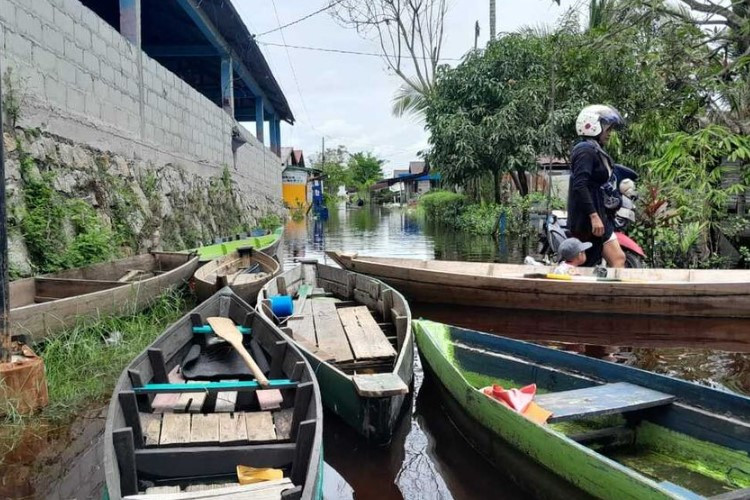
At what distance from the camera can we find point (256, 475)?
247cm

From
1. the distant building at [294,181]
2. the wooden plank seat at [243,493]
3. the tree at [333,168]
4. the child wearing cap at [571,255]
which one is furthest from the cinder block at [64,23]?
the tree at [333,168]

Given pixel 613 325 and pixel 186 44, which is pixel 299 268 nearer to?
pixel 613 325

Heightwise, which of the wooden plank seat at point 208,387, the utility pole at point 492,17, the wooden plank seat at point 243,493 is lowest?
the wooden plank seat at point 243,493

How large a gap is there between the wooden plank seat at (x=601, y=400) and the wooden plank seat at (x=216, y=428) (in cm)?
137

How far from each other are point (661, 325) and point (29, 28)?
7.60 metres

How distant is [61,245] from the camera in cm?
653

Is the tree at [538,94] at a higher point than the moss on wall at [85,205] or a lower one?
higher

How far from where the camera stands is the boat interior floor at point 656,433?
2666mm

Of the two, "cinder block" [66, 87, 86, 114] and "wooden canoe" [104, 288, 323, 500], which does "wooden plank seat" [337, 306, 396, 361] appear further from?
"cinder block" [66, 87, 86, 114]

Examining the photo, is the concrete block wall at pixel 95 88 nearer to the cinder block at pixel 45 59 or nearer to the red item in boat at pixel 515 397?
the cinder block at pixel 45 59

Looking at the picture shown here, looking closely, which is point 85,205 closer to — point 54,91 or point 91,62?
point 54,91

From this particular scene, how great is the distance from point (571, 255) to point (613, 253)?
18.4 inches

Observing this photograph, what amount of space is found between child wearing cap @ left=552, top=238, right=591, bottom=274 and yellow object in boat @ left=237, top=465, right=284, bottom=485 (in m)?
4.62

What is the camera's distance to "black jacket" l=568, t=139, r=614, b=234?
5566 millimetres
